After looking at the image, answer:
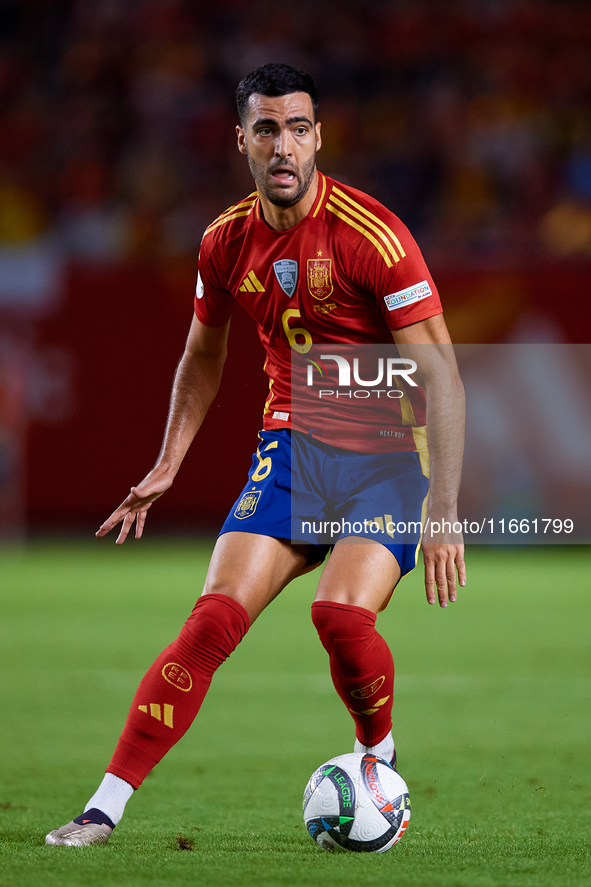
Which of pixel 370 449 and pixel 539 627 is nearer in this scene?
pixel 370 449

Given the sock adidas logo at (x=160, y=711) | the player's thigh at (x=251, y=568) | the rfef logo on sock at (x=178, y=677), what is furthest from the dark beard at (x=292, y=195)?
the sock adidas logo at (x=160, y=711)

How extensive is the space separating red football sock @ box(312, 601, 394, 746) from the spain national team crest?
1003 millimetres

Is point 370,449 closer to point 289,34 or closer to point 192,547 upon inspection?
point 192,547

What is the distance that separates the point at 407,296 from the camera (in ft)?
12.2

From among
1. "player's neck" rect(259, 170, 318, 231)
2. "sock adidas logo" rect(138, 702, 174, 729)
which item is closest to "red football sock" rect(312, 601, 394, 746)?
"sock adidas logo" rect(138, 702, 174, 729)

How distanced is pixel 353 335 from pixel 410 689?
3.06m

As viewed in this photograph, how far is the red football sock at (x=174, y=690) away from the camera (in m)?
3.56

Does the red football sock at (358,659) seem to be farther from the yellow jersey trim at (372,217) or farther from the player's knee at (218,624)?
the yellow jersey trim at (372,217)

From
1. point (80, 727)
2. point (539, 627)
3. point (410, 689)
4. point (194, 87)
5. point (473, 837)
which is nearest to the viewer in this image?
point (473, 837)

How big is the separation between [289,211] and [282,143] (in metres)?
0.23

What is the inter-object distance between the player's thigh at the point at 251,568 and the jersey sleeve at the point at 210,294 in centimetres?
85

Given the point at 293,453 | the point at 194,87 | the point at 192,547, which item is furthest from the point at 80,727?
the point at 194,87

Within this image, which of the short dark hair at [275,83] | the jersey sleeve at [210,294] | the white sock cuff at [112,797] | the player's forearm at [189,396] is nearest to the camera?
the white sock cuff at [112,797]

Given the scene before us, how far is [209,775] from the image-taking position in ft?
15.9
